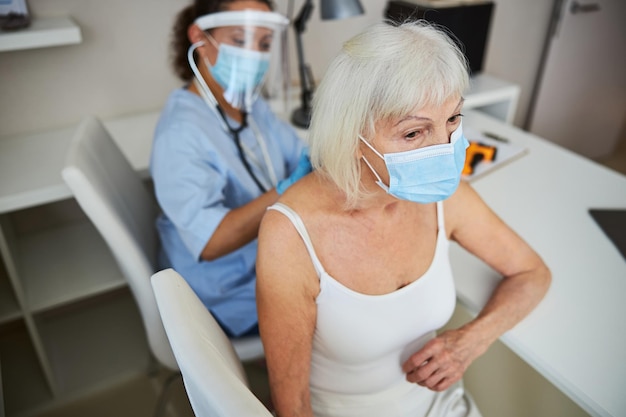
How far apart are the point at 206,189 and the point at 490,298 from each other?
27.4 inches

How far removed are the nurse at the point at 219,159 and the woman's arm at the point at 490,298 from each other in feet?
1.21

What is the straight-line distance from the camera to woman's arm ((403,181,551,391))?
973 millimetres

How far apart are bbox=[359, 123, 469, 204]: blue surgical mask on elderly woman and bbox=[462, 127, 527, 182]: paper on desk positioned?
0.67m

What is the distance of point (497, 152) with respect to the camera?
1631mm

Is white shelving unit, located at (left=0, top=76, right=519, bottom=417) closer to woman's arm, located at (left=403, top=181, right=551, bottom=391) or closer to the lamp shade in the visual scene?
the lamp shade

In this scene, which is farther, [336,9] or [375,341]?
[336,9]

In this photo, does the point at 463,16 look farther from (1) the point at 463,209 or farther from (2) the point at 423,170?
(2) the point at 423,170

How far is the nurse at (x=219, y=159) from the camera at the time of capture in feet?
3.73

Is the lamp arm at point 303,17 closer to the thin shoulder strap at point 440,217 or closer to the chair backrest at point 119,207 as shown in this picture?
the chair backrest at point 119,207

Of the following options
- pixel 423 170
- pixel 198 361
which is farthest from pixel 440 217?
pixel 198 361

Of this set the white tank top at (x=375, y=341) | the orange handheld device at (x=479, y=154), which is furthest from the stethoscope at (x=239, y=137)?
Result: the orange handheld device at (x=479, y=154)

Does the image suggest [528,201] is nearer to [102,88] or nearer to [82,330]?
[102,88]

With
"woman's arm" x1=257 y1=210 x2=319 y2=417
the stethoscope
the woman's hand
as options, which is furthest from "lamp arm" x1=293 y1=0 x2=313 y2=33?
the woman's hand

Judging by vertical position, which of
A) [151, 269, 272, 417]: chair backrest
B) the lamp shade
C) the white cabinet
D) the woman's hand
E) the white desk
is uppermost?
the lamp shade
